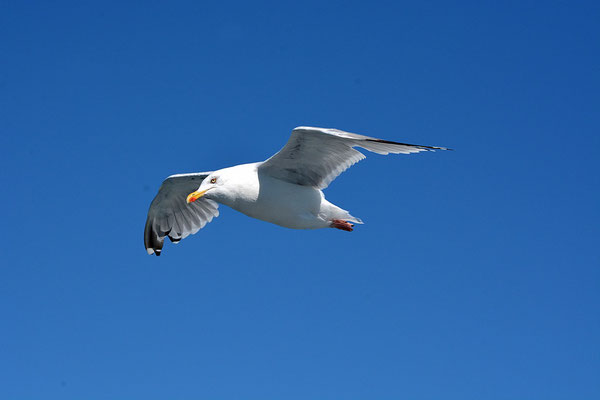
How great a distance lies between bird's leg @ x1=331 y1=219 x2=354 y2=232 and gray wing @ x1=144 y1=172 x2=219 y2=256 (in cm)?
294

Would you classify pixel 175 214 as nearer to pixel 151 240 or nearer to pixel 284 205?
pixel 151 240

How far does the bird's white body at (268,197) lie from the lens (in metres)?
8.51

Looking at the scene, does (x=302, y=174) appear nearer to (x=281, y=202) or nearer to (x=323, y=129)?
(x=281, y=202)

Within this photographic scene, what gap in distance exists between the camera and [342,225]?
29.8 feet

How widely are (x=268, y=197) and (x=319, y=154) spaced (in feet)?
2.80

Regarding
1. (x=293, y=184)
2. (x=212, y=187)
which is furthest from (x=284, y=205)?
(x=212, y=187)

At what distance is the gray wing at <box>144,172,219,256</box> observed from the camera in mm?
11141

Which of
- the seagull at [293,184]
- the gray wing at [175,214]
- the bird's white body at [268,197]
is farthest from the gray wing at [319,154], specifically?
the gray wing at [175,214]

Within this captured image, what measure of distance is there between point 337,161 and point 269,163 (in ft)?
2.82

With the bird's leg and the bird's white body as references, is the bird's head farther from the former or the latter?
the bird's leg

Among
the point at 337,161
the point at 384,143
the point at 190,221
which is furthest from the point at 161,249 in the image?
the point at 384,143

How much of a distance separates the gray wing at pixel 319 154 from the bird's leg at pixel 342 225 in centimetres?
59

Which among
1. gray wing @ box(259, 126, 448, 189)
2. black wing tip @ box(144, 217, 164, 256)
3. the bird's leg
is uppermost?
gray wing @ box(259, 126, 448, 189)

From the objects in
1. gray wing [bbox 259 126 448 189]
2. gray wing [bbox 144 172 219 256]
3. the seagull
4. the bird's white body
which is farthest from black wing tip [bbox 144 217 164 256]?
gray wing [bbox 259 126 448 189]
